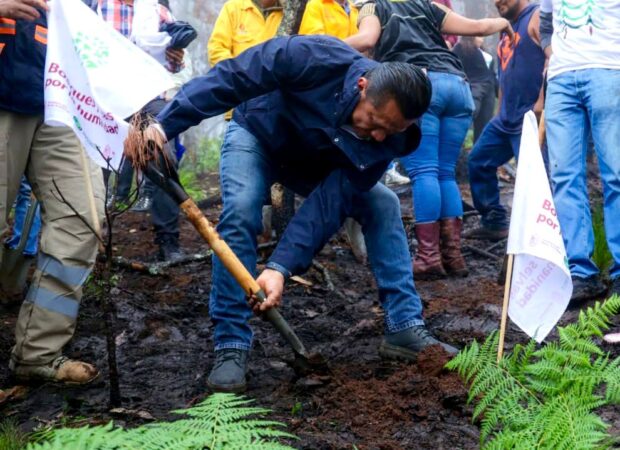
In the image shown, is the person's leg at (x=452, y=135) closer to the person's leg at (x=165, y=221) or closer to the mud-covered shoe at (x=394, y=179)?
the person's leg at (x=165, y=221)

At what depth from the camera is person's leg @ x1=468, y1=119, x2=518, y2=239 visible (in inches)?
271

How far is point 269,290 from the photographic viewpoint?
3410 millimetres

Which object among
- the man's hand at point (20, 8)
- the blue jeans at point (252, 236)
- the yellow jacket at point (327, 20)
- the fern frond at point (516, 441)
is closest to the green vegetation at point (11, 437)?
the blue jeans at point (252, 236)

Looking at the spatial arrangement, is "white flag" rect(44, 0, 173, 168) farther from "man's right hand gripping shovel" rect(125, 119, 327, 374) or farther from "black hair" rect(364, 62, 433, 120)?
"black hair" rect(364, 62, 433, 120)

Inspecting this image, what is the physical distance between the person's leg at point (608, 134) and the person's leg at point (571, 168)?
11 cm

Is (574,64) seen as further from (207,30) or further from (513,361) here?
(207,30)

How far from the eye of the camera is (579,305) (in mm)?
4684

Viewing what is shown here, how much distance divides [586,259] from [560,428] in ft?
7.59

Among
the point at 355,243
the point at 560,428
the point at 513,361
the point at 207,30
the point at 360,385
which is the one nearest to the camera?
the point at 560,428

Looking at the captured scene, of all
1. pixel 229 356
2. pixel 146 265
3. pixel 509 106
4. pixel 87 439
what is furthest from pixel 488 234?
pixel 87 439

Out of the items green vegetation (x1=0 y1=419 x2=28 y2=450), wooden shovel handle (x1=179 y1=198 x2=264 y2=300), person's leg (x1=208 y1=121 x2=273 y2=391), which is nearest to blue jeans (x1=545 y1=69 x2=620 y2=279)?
person's leg (x1=208 y1=121 x2=273 y2=391)

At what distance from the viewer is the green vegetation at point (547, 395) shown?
2612mm

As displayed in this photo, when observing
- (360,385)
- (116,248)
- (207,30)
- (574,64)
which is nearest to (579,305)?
(574,64)

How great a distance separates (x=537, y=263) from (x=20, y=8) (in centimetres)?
255
